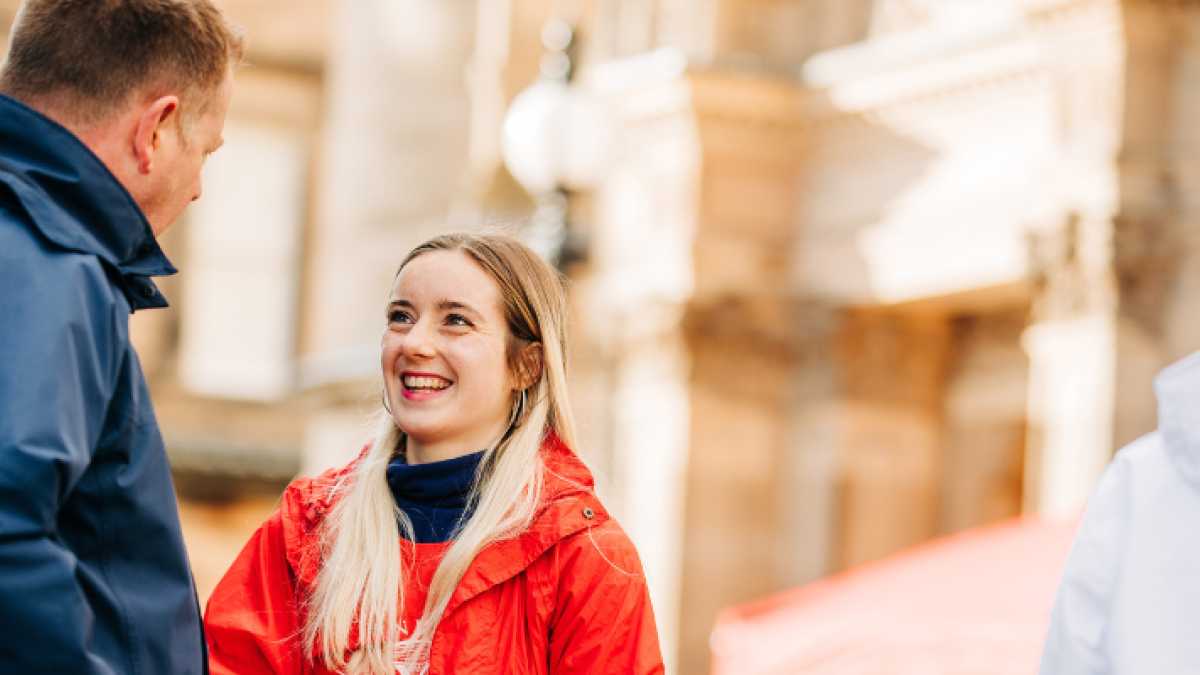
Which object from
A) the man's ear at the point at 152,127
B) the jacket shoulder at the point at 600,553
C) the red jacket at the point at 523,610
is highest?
the man's ear at the point at 152,127

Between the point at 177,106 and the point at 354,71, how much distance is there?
10831 millimetres

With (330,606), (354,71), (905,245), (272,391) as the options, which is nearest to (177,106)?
(330,606)

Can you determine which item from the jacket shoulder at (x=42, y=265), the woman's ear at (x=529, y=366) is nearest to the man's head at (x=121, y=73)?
the jacket shoulder at (x=42, y=265)

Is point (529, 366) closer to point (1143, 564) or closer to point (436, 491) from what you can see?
point (436, 491)

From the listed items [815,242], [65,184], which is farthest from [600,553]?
[815,242]

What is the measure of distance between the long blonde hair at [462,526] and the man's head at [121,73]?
2.70 feet

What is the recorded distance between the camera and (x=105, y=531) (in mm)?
2584

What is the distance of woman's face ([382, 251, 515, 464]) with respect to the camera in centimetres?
345

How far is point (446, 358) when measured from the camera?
3467 mm

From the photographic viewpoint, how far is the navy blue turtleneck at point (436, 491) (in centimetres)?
341

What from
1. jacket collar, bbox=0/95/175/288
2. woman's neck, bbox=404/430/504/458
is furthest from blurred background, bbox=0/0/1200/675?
jacket collar, bbox=0/95/175/288

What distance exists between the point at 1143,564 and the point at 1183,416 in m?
0.26

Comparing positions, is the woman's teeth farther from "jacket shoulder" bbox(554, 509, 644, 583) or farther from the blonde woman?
"jacket shoulder" bbox(554, 509, 644, 583)

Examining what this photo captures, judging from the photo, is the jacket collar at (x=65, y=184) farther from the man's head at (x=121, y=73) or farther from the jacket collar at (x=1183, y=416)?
the jacket collar at (x=1183, y=416)
